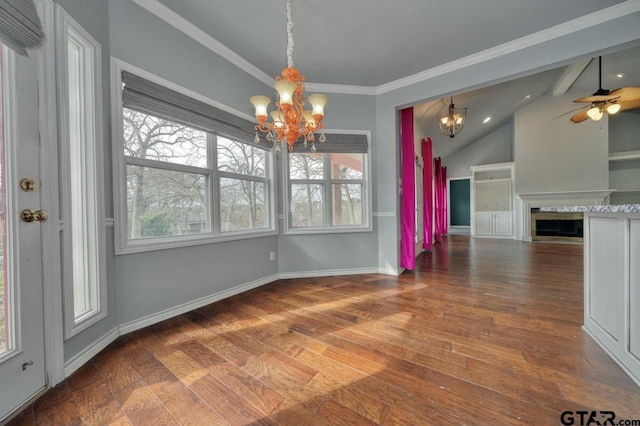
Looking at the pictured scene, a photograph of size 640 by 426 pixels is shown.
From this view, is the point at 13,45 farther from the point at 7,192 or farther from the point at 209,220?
the point at 209,220

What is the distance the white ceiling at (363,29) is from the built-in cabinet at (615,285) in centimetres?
183

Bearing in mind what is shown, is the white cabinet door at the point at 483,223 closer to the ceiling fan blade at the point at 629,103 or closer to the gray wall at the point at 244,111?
the ceiling fan blade at the point at 629,103

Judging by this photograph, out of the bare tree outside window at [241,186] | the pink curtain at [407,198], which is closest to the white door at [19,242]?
the bare tree outside window at [241,186]

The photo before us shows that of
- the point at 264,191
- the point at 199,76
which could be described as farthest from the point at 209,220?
the point at 199,76

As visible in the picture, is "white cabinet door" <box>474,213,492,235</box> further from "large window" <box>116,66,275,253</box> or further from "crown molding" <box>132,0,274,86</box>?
"crown molding" <box>132,0,274,86</box>

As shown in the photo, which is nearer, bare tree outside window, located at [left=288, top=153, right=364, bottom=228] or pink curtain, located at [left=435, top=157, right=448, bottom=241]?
bare tree outside window, located at [left=288, top=153, right=364, bottom=228]

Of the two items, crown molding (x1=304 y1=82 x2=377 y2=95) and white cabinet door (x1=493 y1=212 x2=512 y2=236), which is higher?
crown molding (x1=304 y1=82 x2=377 y2=95)

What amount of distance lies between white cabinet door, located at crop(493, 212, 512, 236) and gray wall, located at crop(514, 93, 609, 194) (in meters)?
0.88

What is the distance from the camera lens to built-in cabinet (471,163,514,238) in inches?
275

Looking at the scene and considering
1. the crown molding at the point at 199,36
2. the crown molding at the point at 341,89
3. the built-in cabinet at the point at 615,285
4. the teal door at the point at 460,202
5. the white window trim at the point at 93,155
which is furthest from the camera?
the teal door at the point at 460,202

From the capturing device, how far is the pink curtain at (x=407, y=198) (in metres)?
3.38

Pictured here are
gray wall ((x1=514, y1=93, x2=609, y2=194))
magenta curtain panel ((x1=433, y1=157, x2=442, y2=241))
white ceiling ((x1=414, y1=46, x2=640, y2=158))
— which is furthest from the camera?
magenta curtain panel ((x1=433, y1=157, x2=442, y2=241))

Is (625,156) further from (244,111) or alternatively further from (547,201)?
(244,111)

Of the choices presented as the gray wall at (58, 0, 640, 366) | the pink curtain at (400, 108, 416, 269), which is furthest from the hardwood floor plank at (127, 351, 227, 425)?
the pink curtain at (400, 108, 416, 269)
